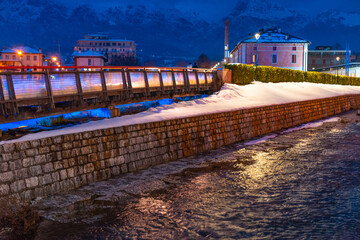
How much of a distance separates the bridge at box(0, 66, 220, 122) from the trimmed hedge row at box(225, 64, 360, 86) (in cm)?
957

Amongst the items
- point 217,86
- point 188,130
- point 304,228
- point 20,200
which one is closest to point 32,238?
point 20,200

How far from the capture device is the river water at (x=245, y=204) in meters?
9.33

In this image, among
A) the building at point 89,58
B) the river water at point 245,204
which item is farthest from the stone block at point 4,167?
the building at point 89,58

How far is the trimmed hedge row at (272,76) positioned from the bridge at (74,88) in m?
9.57

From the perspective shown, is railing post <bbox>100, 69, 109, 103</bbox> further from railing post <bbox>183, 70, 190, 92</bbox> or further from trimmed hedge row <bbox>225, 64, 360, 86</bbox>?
trimmed hedge row <bbox>225, 64, 360, 86</bbox>

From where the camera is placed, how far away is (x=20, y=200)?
1066 cm

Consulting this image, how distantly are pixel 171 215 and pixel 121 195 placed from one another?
2.39 m

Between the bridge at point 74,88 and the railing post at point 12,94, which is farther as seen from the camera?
the bridge at point 74,88

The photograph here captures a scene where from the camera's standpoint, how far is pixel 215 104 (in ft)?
78.2

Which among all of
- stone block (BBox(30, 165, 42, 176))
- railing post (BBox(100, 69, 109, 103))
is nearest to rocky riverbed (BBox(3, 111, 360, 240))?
stone block (BBox(30, 165, 42, 176))

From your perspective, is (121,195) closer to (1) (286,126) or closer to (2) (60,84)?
(2) (60,84)

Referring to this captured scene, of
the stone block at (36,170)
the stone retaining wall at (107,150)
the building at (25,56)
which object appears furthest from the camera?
the building at (25,56)

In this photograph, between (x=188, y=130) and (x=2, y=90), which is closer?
(x=2, y=90)

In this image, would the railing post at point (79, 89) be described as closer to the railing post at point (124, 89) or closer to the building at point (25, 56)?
the railing post at point (124, 89)
